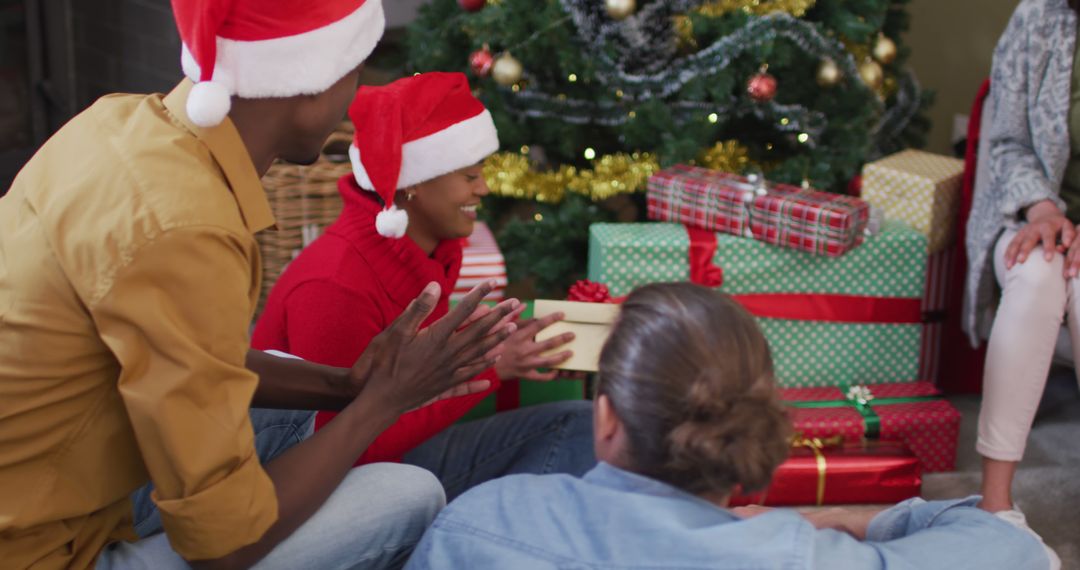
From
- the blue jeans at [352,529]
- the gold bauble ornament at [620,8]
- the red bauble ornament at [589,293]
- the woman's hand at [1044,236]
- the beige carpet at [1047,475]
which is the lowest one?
the beige carpet at [1047,475]

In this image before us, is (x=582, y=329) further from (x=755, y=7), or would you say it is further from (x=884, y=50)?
(x=884, y=50)

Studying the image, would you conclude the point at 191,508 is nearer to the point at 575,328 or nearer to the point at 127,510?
the point at 127,510

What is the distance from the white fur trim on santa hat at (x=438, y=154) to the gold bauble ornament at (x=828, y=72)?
103cm

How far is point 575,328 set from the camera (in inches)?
71.3

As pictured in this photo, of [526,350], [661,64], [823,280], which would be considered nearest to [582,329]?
[526,350]

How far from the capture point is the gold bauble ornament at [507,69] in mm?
2609

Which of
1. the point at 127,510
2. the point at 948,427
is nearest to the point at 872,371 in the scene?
the point at 948,427

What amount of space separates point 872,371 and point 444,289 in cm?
99

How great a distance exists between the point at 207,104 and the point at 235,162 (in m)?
0.06

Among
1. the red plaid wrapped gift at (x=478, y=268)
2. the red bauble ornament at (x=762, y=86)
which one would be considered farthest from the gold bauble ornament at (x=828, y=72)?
the red plaid wrapped gift at (x=478, y=268)

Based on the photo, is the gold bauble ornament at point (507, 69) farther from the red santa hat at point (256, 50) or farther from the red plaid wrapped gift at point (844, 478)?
the red santa hat at point (256, 50)

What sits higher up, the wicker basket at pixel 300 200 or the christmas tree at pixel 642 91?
the christmas tree at pixel 642 91

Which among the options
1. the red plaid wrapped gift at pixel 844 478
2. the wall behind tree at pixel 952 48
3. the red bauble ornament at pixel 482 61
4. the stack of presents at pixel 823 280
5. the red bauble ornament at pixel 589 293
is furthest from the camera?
the wall behind tree at pixel 952 48

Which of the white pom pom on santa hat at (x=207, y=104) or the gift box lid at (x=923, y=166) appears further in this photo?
the gift box lid at (x=923, y=166)
